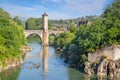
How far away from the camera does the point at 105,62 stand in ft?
147

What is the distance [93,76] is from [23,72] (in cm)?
998

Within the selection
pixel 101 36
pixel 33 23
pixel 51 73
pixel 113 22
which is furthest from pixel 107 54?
pixel 33 23

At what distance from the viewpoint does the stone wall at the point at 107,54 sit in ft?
150

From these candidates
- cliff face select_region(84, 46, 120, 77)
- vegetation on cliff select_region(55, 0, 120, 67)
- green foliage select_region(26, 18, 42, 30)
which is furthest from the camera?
green foliage select_region(26, 18, 42, 30)

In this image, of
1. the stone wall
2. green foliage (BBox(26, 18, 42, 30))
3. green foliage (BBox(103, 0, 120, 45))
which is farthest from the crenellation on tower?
the stone wall

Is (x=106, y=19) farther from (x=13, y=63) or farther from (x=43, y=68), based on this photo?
(x=13, y=63)

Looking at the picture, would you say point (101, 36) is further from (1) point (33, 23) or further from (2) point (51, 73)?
(1) point (33, 23)

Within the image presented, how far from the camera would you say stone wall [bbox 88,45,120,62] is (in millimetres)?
45688

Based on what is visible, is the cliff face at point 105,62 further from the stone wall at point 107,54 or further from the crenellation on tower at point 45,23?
the crenellation on tower at point 45,23

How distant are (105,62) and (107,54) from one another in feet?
6.05

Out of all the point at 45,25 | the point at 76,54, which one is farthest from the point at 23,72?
the point at 45,25

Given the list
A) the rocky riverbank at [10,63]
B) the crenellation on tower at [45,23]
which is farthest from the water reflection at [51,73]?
the crenellation on tower at [45,23]

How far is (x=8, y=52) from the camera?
5022 centimetres

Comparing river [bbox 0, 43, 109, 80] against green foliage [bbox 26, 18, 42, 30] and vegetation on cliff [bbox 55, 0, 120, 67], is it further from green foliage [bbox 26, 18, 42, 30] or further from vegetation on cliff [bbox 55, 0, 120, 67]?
green foliage [bbox 26, 18, 42, 30]
